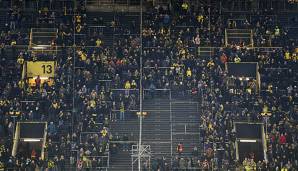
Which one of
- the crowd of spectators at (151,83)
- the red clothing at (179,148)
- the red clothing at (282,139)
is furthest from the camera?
the red clothing at (282,139)

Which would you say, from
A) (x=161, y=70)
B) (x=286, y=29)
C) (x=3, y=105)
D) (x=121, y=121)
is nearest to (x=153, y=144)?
(x=121, y=121)

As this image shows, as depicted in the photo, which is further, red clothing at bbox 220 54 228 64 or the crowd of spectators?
red clothing at bbox 220 54 228 64

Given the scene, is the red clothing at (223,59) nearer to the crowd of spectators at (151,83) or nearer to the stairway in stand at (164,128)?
the crowd of spectators at (151,83)

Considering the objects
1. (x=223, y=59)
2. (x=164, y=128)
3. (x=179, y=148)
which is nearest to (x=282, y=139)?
(x=179, y=148)

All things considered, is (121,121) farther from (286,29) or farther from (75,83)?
(286,29)

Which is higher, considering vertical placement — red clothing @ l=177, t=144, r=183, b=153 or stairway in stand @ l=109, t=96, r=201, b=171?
stairway in stand @ l=109, t=96, r=201, b=171

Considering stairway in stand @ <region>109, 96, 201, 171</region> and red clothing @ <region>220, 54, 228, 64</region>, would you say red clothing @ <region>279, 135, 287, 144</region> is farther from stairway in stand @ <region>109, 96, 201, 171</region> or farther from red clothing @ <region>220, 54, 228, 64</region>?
red clothing @ <region>220, 54, 228, 64</region>

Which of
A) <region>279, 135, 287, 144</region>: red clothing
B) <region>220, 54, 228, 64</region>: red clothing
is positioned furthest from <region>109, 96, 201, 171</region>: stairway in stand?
<region>279, 135, 287, 144</region>: red clothing

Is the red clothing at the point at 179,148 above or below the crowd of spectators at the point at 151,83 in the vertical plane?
below

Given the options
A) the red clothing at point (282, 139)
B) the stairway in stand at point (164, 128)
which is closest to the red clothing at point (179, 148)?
the stairway in stand at point (164, 128)
